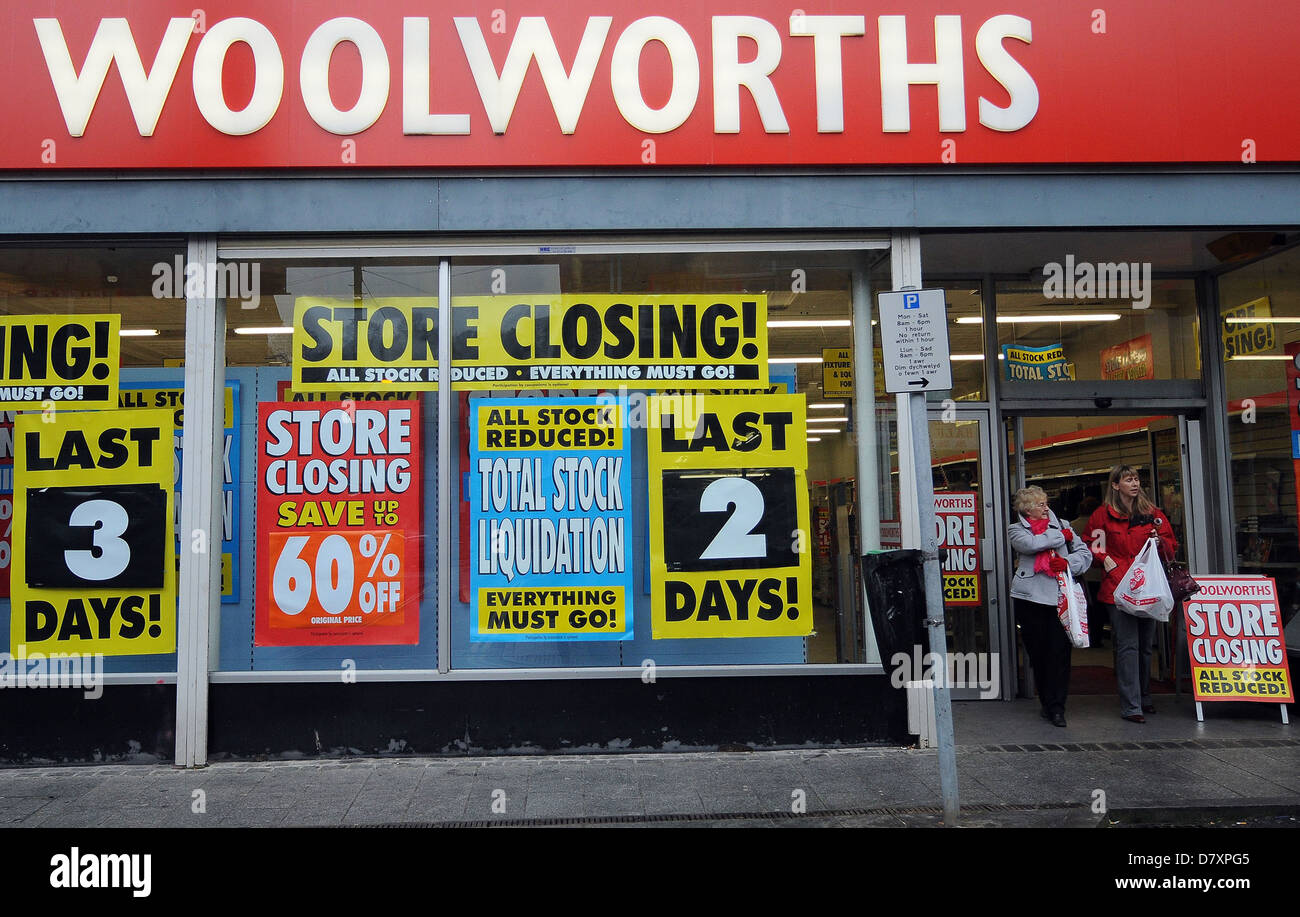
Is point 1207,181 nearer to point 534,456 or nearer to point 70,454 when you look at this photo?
point 534,456

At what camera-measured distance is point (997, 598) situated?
27.8ft

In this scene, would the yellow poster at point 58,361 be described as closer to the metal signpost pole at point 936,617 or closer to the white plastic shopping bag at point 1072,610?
the metal signpost pole at point 936,617

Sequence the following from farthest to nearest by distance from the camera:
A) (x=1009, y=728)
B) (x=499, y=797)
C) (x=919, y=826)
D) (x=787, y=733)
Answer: (x=1009, y=728)
(x=787, y=733)
(x=499, y=797)
(x=919, y=826)

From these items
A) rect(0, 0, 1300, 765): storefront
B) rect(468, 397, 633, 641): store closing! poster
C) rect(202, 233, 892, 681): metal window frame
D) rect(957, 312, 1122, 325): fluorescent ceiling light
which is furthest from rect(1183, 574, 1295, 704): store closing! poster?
rect(468, 397, 633, 641): store closing! poster

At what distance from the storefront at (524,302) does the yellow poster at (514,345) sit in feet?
0.08

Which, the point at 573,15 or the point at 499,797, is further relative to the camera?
the point at 573,15

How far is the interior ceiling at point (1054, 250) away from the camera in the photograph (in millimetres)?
7395

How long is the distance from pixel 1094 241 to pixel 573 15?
431 cm

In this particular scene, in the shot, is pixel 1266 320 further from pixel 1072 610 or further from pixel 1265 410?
pixel 1072 610

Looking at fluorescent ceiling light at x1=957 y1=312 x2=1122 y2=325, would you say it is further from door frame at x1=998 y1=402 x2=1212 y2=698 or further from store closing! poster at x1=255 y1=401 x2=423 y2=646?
store closing! poster at x1=255 y1=401 x2=423 y2=646

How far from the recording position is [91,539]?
6.91 m

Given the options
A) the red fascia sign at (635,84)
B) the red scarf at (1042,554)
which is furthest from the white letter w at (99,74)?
the red scarf at (1042,554)

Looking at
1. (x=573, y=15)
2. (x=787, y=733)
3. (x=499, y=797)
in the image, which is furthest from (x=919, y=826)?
(x=573, y=15)

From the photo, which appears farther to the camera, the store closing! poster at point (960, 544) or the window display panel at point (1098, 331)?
the window display panel at point (1098, 331)
